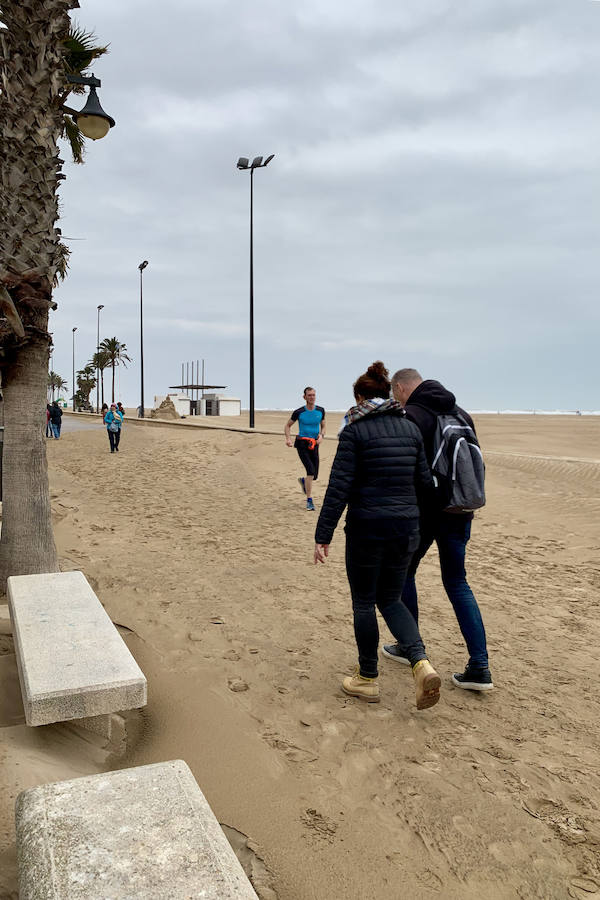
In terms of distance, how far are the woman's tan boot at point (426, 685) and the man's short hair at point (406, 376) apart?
6.00ft

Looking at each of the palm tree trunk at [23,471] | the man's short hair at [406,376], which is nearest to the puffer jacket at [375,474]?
the man's short hair at [406,376]

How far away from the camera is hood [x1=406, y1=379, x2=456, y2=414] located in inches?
159

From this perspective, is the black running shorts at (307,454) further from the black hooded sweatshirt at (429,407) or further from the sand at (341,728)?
the black hooded sweatshirt at (429,407)

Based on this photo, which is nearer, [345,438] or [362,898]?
[362,898]


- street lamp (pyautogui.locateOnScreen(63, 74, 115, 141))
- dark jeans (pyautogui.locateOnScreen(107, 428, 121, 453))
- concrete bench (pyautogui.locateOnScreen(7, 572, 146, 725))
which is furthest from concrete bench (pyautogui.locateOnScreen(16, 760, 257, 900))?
dark jeans (pyautogui.locateOnScreen(107, 428, 121, 453))

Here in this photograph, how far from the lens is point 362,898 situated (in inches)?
91.7

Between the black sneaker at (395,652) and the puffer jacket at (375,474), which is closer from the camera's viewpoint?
the puffer jacket at (375,474)

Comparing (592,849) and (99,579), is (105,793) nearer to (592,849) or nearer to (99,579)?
(592,849)

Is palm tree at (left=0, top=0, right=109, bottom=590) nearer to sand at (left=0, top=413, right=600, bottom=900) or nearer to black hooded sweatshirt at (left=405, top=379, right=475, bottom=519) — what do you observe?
sand at (left=0, top=413, right=600, bottom=900)

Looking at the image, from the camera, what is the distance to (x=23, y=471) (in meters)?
5.98

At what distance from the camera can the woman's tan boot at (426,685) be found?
3471 mm

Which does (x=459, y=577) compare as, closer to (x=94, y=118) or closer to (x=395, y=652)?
(x=395, y=652)

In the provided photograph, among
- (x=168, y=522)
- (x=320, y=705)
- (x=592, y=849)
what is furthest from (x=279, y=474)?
(x=592, y=849)

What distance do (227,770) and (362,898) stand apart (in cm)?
100
